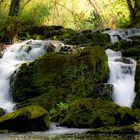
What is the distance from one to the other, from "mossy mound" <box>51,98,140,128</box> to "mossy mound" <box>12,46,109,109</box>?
2.10 metres

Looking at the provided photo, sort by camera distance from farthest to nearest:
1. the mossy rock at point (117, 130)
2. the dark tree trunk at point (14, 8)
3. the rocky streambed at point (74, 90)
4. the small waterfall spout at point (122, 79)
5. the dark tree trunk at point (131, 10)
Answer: the dark tree trunk at point (131, 10), the dark tree trunk at point (14, 8), the small waterfall spout at point (122, 79), the rocky streambed at point (74, 90), the mossy rock at point (117, 130)

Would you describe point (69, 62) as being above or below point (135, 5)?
below

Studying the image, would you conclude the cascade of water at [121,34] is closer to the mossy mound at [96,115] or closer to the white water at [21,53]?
the white water at [21,53]

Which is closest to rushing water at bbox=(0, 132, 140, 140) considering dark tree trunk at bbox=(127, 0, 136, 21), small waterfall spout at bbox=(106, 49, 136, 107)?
small waterfall spout at bbox=(106, 49, 136, 107)

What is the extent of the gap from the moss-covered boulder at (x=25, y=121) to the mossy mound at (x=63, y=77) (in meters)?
2.96

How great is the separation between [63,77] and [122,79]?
1.93 m

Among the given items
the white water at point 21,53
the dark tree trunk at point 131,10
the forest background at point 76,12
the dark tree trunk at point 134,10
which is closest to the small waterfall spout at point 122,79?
the white water at point 21,53

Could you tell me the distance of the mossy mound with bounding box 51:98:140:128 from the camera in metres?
11.1

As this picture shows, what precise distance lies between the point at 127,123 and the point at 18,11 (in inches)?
590

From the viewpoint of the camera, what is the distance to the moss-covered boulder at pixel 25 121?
1059 centimetres

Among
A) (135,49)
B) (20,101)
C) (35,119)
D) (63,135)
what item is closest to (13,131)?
(35,119)

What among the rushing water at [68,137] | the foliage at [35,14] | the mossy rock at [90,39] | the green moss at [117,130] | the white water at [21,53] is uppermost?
the foliage at [35,14]

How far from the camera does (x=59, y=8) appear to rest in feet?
86.8

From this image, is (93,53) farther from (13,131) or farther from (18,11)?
(18,11)
